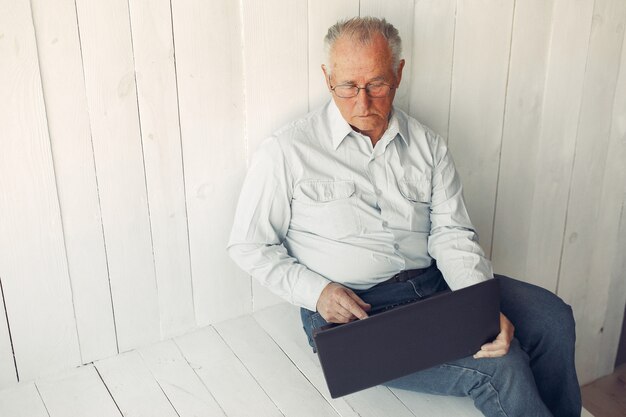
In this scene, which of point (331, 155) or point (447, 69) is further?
point (447, 69)

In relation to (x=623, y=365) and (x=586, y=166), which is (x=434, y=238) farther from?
(x=623, y=365)

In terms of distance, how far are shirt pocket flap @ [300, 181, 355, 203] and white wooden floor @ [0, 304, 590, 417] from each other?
1.30 feet

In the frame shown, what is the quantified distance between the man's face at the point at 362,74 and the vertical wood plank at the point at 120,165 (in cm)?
47

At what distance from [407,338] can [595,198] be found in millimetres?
1363

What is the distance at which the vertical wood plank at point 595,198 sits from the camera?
2.18 m

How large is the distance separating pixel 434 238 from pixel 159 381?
77 centimetres

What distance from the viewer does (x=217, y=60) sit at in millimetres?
1600

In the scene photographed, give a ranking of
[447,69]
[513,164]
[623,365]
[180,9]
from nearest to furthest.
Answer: [180,9] < [447,69] < [513,164] < [623,365]

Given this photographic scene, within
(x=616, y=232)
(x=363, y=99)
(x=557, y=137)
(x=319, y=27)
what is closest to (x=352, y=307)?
(x=363, y=99)

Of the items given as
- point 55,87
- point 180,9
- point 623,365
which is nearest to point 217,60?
point 180,9

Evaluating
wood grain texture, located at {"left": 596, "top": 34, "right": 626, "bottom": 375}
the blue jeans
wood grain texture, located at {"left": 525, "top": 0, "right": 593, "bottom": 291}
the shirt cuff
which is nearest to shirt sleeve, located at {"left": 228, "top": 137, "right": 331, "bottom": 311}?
the shirt cuff

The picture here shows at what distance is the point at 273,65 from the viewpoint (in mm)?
1676

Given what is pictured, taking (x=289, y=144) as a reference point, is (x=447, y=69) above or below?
above

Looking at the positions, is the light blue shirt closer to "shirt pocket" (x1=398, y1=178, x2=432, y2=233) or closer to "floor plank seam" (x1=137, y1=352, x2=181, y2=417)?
"shirt pocket" (x1=398, y1=178, x2=432, y2=233)
